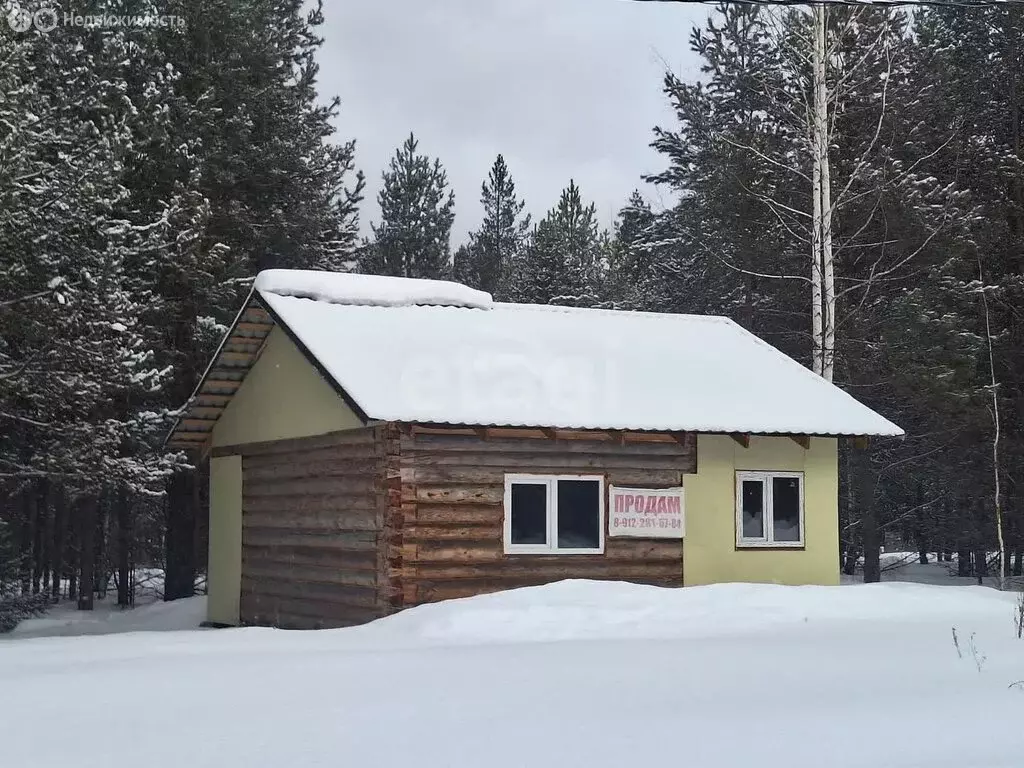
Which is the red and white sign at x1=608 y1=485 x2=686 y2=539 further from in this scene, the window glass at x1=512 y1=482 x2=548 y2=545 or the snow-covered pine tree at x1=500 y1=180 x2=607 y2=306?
the snow-covered pine tree at x1=500 y1=180 x2=607 y2=306

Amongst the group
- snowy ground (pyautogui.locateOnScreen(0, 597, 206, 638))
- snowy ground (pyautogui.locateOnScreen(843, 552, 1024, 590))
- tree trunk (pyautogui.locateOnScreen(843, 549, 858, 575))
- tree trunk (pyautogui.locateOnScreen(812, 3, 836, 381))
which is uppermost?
tree trunk (pyautogui.locateOnScreen(812, 3, 836, 381))

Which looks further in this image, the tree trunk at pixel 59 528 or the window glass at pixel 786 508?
the tree trunk at pixel 59 528

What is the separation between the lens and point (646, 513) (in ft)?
61.3

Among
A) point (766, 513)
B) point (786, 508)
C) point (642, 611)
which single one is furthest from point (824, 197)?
point (642, 611)

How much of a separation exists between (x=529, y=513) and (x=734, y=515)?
352 cm

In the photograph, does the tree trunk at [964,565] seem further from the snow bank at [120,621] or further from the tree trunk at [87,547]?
the tree trunk at [87,547]

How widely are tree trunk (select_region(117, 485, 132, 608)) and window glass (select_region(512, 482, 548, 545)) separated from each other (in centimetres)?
1293

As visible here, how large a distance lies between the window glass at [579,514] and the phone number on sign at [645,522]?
0.29 m

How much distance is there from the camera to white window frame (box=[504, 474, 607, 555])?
17812 millimetres

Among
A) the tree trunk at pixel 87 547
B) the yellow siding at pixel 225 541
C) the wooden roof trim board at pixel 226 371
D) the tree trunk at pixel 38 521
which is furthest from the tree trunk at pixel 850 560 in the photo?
the tree trunk at pixel 38 521

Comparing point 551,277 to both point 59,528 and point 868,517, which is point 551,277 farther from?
point 59,528

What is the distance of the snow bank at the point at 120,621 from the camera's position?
2433 cm

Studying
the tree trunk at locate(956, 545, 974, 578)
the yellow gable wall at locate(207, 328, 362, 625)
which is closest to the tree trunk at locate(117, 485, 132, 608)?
the yellow gable wall at locate(207, 328, 362, 625)

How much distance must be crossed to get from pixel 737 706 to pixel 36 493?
26812mm
